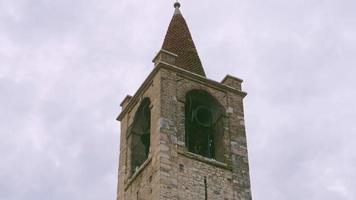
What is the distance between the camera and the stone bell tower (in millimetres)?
19781

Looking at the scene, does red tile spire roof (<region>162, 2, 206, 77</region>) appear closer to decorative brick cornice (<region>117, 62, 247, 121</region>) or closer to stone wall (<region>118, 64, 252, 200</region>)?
decorative brick cornice (<region>117, 62, 247, 121</region>)

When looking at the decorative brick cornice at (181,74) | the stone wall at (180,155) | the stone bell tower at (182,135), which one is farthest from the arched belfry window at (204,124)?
the decorative brick cornice at (181,74)

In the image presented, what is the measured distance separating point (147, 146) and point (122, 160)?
94 cm

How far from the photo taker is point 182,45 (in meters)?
24.5

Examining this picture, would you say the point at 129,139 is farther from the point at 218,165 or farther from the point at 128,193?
the point at 218,165

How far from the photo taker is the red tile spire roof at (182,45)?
23359mm

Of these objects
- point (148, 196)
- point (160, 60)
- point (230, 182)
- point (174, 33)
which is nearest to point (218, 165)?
point (230, 182)

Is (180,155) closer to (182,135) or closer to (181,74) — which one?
(182,135)

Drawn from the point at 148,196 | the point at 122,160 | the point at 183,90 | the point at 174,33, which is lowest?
the point at 148,196

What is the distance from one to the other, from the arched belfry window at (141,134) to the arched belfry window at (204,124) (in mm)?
1393

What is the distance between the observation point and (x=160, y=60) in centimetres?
2197

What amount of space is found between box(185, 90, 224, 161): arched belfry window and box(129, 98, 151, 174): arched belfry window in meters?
1.39

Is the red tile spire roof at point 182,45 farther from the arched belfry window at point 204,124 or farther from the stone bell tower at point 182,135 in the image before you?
the arched belfry window at point 204,124

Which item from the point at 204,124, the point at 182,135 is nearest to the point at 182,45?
the point at 204,124
